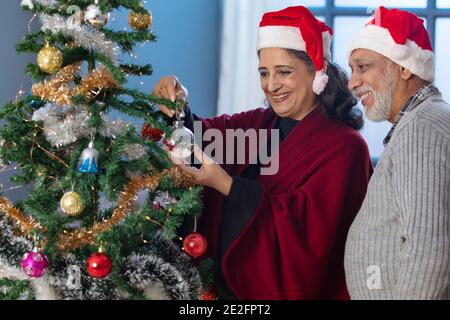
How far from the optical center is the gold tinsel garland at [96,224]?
1846 millimetres

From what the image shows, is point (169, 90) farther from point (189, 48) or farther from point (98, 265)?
point (189, 48)

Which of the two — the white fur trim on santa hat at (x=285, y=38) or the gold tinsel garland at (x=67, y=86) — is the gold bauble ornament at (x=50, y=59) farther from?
the white fur trim on santa hat at (x=285, y=38)

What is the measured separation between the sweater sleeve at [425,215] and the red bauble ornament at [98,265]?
69 cm

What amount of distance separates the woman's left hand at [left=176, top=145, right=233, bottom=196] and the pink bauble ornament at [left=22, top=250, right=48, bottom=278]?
43 centimetres

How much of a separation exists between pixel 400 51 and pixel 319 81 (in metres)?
0.30

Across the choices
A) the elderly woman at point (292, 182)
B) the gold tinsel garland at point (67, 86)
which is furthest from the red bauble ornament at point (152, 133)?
the gold tinsel garland at point (67, 86)

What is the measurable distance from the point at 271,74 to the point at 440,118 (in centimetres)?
60

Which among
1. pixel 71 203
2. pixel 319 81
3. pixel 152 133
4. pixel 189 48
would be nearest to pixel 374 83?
pixel 319 81

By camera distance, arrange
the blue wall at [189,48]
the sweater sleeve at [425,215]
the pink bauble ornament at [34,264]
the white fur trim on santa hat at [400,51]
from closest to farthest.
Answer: the pink bauble ornament at [34,264]
the sweater sleeve at [425,215]
the white fur trim on santa hat at [400,51]
the blue wall at [189,48]

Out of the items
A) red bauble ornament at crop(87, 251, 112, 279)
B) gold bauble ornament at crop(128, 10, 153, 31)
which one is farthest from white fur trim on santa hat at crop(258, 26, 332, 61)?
red bauble ornament at crop(87, 251, 112, 279)

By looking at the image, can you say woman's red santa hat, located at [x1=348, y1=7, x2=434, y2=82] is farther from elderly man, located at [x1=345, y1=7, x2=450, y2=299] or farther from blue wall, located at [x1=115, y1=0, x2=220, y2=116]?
blue wall, located at [x1=115, y1=0, x2=220, y2=116]

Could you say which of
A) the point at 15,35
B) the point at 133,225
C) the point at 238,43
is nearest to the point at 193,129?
the point at 133,225

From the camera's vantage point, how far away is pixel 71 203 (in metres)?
1.76

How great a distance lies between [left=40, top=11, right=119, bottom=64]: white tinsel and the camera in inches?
71.9
